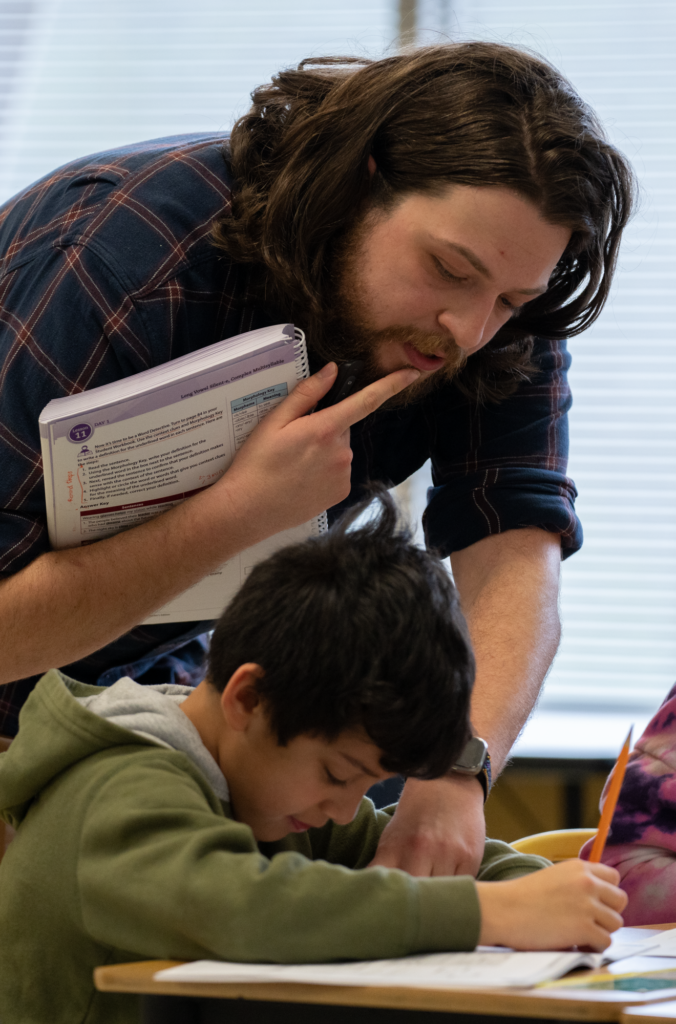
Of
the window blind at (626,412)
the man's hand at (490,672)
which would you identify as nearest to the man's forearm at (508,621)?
the man's hand at (490,672)

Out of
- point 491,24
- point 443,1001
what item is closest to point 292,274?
point 443,1001

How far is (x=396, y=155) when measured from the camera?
3.91 ft

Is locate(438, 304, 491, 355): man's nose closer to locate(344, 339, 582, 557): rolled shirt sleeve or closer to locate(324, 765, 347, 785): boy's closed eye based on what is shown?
locate(344, 339, 582, 557): rolled shirt sleeve

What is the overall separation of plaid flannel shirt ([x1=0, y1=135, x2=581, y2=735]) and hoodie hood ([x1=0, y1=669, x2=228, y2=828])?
34 cm

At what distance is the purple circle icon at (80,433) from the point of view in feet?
3.41

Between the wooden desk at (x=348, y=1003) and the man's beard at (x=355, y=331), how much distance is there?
750 mm

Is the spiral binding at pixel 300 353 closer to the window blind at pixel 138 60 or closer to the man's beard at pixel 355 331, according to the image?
the man's beard at pixel 355 331

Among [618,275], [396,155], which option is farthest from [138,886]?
[618,275]

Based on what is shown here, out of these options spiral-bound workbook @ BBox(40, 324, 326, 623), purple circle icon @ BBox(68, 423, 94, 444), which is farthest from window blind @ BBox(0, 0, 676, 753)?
purple circle icon @ BBox(68, 423, 94, 444)

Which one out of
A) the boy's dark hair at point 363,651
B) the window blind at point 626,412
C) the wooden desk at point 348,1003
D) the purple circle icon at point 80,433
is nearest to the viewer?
the wooden desk at point 348,1003

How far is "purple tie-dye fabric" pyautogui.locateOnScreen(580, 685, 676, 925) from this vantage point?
1061 millimetres

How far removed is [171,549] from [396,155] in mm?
518

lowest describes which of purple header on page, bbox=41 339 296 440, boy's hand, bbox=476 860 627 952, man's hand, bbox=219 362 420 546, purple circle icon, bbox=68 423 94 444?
boy's hand, bbox=476 860 627 952

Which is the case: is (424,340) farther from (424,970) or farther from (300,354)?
(424,970)
